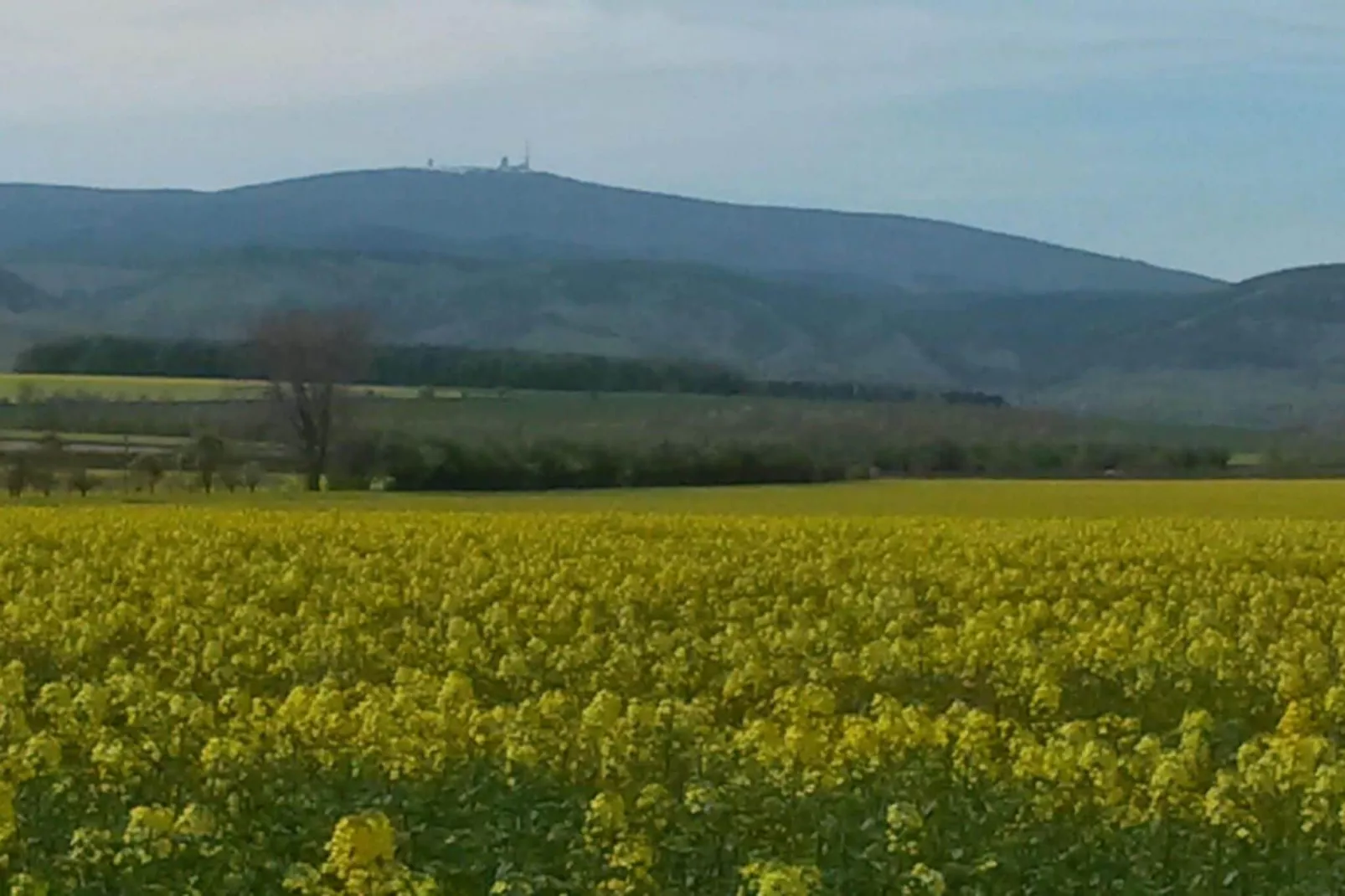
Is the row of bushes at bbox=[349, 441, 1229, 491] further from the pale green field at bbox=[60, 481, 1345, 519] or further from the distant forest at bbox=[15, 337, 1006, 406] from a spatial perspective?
the distant forest at bbox=[15, 337, 1006, 406]

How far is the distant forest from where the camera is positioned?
131125 mm

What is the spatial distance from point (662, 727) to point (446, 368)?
404ft

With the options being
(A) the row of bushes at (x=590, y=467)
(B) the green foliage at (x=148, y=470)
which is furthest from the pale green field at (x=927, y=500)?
(A) the row of bushes at (x=590, y=467)

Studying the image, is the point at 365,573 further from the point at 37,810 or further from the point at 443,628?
the point at 37,810

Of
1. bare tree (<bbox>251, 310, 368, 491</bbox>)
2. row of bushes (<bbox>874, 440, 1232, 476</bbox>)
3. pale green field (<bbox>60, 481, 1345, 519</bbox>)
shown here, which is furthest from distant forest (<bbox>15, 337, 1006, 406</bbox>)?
Result: pale green field (<bbox>60, 481, 1345, 519</bbox>)

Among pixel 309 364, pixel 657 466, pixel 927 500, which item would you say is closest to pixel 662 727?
pixel 927 500

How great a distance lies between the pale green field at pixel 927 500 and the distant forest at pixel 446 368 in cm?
6399

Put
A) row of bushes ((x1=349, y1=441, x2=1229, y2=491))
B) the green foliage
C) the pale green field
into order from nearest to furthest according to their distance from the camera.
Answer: the pale green field, the green foliage, row of bushes ((x1=349, y1=441, x2=1229, y2=491))

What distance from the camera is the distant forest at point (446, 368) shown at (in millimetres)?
131125

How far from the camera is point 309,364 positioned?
292ft

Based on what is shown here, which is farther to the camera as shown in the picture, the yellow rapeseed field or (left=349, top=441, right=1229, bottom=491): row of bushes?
(left=349, top=441, right=1229, bottom=491): row of bushes

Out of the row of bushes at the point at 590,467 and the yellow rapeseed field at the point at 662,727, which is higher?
the row of bushes at the point at 590,467

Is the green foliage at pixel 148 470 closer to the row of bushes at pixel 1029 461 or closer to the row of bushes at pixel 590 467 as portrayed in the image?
the row of bushes at pixel 590 467

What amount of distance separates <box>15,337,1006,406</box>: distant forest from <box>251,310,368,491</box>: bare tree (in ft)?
97.1
